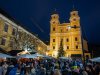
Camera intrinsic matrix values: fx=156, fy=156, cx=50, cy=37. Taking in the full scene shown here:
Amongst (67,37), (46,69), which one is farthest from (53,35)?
(46,69)

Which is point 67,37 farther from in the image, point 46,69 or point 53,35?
point 46,69

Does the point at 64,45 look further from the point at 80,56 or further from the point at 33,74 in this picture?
the point at 33,74

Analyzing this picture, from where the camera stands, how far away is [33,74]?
1421 cm

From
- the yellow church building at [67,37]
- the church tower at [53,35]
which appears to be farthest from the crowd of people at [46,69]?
the church tower at [53,35]

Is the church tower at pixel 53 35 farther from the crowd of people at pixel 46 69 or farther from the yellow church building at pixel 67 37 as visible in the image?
the crowd of people at pixel 46 69

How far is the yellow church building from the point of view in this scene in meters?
75.6

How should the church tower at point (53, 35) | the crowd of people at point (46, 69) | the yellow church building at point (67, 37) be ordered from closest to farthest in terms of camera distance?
the crowd of people at point (46, 69), the yellow church building at point (67, 37), the church tower at point (53, 35)

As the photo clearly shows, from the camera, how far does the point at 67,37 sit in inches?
3120

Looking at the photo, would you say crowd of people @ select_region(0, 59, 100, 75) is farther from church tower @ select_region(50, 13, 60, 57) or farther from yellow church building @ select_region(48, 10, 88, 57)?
church tower @ select_region(50, 13, 60, 57)

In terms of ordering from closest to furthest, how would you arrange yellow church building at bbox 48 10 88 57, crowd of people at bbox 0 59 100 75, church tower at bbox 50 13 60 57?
crowd of people at bbox 0 59 100 75 → yellow church building at bbox 48 10 88 57 → church tower at bbox 50 13 60 57

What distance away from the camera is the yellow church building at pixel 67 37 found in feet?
248

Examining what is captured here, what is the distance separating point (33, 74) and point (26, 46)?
2658 centimetres

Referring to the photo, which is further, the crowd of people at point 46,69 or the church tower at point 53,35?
the church tower at point 53,35

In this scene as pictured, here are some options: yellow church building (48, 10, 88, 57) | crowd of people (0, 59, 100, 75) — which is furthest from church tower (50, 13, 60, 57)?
crowd of people (0, 59, 100, 75)
